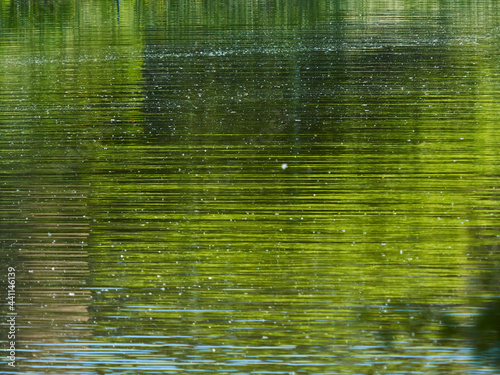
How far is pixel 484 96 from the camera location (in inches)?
533

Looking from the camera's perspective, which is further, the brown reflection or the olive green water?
the brown reflection

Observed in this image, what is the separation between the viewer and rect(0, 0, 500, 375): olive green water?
15.8 ft

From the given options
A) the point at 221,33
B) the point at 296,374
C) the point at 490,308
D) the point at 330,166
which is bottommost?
the point at 296,374

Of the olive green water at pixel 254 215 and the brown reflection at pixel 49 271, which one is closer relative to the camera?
the olive green water at pixel 254 215

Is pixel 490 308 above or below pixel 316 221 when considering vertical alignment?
above

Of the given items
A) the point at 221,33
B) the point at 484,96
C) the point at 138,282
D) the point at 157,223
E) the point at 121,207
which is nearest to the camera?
the point at 138,282

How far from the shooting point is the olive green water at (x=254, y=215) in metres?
4.80

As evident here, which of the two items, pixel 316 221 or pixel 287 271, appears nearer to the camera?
pixel 287 271

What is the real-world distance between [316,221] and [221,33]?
18439 millimetres

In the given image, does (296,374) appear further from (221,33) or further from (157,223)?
(221,33)

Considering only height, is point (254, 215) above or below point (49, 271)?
above

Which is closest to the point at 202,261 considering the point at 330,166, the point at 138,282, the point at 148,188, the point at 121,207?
the point at 138,282

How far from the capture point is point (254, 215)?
7.78 m

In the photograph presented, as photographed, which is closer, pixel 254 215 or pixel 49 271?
pixel 49 271
